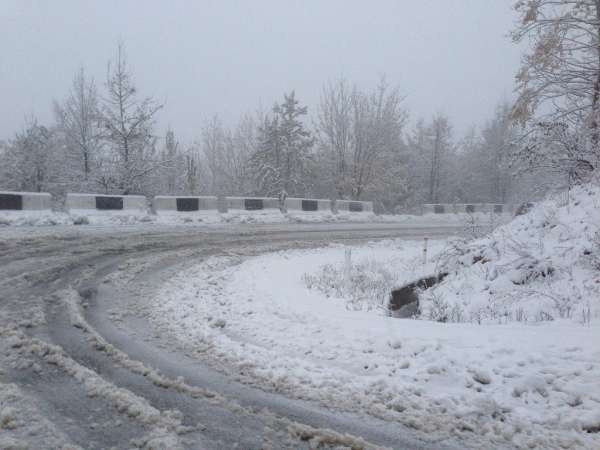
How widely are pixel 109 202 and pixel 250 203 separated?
7.74 meters

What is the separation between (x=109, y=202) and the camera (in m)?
16.9

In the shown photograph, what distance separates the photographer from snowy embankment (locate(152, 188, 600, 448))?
3293 mm

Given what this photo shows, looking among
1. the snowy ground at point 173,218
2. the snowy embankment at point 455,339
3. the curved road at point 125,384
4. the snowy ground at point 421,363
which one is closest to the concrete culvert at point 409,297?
the snowy embankment at point 455,339

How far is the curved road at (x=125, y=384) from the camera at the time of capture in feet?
9.18

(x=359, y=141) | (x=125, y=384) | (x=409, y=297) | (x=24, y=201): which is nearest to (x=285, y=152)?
(x=359, y=141)

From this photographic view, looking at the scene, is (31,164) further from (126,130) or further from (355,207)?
(355,207)

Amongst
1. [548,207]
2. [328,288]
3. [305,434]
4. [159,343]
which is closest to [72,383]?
[159,343]

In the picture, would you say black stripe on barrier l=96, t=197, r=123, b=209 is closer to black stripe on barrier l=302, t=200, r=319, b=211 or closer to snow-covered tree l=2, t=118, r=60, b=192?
black stripe on barrier l=302, t=200, r=319, b=211

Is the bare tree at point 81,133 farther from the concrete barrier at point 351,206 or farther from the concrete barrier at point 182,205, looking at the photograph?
the concrete barrier at point 351,206

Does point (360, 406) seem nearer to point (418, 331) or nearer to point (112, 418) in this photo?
point (418, 331)

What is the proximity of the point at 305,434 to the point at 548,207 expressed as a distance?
759cm

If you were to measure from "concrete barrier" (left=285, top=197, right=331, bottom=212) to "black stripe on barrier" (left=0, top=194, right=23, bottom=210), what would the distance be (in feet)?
44.5

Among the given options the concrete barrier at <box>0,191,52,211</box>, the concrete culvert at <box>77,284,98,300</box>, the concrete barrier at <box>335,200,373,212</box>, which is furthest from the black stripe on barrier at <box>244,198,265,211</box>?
the concrete culvert at <box>77,284,98,300</box>

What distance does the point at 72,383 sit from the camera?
339 centimetres
